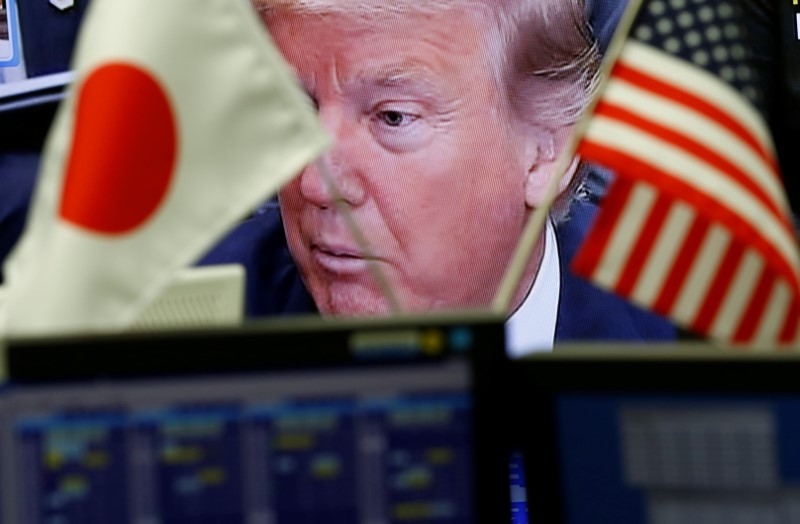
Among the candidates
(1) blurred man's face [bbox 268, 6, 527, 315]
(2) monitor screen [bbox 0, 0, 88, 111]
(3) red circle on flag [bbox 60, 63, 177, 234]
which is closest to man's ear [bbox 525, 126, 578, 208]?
(1) blurred man's face [bbox 268, 6, 527, 315]

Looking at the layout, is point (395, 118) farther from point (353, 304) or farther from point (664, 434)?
point (664, 434)

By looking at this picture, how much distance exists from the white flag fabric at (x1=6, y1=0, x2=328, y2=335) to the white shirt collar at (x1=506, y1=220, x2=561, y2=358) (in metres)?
1.76

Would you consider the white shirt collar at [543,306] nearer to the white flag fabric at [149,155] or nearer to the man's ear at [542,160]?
the man's ear at [542,160]

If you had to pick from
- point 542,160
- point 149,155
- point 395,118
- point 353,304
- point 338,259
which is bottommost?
point 353,304

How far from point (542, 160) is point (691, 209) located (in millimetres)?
1780

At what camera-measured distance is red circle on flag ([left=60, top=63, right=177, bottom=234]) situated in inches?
43.5

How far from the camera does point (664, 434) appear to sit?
95 cm

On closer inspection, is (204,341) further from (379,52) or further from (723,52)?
(379,52)

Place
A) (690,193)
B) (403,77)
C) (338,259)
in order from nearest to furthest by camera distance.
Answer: (690,193), (403,77), (338,259)

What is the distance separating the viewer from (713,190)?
1107 mm

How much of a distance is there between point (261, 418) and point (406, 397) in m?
0.11

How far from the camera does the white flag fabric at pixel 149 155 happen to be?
1103mm

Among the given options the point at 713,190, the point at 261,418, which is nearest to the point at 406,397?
the point at 261,418

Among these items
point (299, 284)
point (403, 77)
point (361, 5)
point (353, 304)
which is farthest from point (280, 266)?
point (361, 5)
